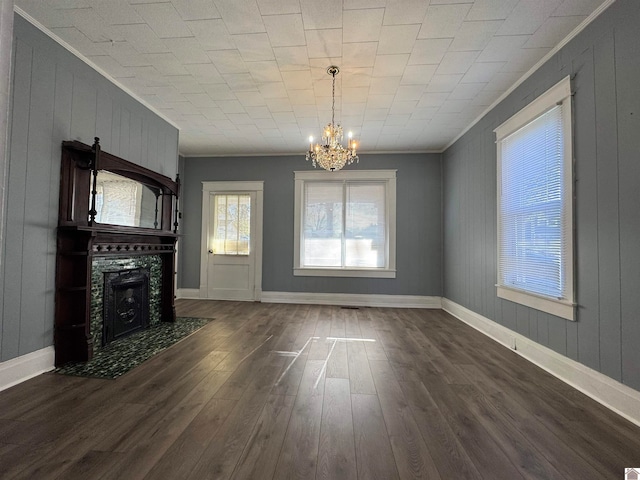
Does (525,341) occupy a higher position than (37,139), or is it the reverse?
(37,139)

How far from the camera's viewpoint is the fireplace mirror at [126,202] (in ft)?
9.95

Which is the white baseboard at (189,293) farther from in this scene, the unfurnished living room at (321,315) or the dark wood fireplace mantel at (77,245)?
the dark wood fireplace mantel at (77,245)

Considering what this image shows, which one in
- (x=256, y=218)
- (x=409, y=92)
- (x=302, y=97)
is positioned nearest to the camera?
(x=409, y=92)

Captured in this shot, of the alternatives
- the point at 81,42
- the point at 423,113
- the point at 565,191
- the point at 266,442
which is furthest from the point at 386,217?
the point at 81,42

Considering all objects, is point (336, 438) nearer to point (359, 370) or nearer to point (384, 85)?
point (359, 370)

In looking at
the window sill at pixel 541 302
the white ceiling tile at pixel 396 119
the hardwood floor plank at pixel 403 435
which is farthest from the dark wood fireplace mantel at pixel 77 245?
the window sill at pixel 541 302

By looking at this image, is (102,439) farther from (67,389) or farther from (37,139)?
(37,139)

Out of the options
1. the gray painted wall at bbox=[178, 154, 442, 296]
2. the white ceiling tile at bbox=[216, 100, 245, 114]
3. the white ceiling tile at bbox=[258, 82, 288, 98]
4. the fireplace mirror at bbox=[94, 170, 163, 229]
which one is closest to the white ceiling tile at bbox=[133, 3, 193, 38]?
the white ceiling tile at bbox=[258, 82, 288, 98]

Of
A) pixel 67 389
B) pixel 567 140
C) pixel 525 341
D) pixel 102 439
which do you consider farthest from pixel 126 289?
pixel 567 140

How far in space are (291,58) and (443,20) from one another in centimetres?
136

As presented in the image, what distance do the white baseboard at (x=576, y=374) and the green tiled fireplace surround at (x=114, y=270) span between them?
4259 millimetres

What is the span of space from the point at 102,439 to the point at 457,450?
77.3 inches

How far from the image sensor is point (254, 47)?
2742 millimetres

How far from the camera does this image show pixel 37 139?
248 centimetres
